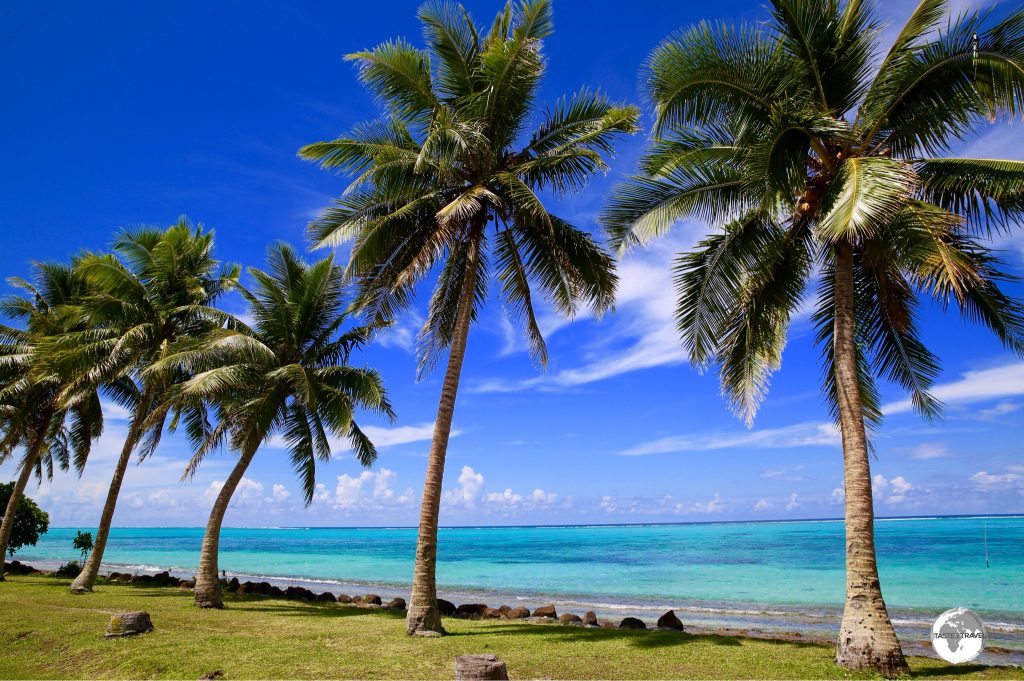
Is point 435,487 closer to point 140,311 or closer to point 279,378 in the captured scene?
point 279,378

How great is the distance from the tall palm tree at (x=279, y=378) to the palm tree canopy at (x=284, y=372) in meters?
0.03

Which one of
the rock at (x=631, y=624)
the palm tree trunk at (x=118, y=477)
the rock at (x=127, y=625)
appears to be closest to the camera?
the rock at (x=127, y=625)

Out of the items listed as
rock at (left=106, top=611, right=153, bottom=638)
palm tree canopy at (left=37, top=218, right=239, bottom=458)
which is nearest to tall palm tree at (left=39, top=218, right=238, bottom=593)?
palm tree canopy at (left=37, top=218, right=239, bottom=458)

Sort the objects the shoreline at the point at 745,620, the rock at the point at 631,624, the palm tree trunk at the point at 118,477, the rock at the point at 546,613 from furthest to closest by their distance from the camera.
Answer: the palm tree trunk at the point at 118,477 → the rock at the point at 546,613 → the rock at the point at 631,624 → the shoreline at the point at 745,620

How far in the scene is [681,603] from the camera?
879 inches

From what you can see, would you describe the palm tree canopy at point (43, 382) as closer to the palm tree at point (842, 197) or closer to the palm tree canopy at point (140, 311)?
the palm tree canopy at point (140, 311)

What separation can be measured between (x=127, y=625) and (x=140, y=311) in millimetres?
10844

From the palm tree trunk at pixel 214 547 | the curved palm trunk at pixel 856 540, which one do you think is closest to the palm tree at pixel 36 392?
the palm tree trunk at pixel 214 547

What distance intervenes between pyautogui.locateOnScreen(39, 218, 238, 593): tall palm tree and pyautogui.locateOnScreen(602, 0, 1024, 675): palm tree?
13.3 meters

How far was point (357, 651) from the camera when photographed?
32.1ft

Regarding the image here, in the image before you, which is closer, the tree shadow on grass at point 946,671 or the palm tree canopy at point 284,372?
the tree shadow on grass at point 946,671

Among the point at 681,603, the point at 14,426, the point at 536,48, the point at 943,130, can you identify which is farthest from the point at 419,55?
the point at 681,603

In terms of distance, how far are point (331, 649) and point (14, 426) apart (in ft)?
56.2

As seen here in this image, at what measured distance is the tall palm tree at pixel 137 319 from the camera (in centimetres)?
1747
